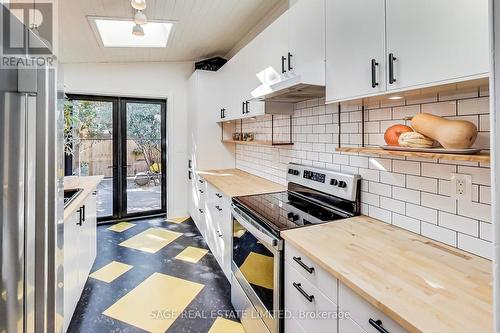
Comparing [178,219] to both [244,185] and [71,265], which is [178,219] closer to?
[244,185]

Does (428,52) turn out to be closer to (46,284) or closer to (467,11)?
(467,11)

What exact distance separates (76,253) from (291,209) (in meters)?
1.59

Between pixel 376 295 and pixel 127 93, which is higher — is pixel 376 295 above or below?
below

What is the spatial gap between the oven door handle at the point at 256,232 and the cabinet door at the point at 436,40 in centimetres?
90

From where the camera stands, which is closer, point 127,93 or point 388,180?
point 388,180

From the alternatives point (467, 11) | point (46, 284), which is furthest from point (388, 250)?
point (46, 284)

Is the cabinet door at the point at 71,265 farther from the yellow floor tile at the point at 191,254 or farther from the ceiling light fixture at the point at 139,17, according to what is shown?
the ceiling light fixture at the point at 139,17

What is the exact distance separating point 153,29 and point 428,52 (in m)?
3.24

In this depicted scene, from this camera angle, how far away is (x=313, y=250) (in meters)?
1.19

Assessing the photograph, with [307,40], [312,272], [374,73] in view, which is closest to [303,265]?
[312,272]

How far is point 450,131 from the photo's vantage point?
105 cm

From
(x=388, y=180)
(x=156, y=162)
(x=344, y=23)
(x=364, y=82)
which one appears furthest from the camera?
(x=156, y=162)

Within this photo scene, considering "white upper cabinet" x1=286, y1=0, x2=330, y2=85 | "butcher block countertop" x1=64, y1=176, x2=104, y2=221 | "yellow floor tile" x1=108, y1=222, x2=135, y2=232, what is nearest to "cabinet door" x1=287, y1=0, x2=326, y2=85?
"white upper cabinet" x1=286, y1=0, x2=330, y2=85

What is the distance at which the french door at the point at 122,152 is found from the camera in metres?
3.98
